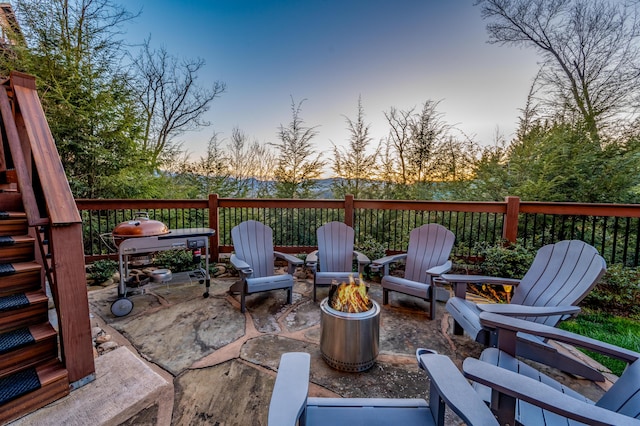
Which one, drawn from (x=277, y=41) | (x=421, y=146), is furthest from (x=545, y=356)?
(x=277, y=41)

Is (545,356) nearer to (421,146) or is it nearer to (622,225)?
(622,225)

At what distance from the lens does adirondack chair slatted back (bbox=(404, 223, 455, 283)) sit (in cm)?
334

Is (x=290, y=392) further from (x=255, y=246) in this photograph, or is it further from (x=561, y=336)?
(x=255, y=246)

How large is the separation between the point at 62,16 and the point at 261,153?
449 centimetres

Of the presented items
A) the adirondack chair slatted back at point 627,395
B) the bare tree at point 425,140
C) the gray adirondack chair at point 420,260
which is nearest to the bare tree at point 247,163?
the bare tree at point 425,140

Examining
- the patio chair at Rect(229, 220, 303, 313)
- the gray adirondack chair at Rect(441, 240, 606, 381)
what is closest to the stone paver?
the patio chair at Rect(229, 220, 303, 313)

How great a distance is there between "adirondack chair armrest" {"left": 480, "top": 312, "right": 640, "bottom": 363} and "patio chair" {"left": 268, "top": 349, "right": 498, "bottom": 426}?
1.78ft

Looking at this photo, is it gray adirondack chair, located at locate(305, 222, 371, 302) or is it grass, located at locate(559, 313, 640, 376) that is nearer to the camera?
grass, located at locate(559, 313, 640, 376)

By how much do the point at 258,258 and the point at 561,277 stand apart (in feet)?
10.3

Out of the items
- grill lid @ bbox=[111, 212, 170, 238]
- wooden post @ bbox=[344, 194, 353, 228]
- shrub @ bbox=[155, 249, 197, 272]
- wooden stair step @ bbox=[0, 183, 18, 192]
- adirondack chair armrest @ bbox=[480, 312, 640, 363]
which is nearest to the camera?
adirondack chair armrest @ bbox=[480, 312, 640, 363]

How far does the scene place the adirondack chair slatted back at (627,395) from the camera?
1070mm

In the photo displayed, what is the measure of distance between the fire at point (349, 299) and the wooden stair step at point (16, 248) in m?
2.44

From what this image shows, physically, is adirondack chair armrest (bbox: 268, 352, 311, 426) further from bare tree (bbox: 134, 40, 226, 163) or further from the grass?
bare tree (bbox: 134, 40, 226, 163)

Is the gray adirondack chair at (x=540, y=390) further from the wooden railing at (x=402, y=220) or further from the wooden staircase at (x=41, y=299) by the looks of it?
the wooden railing at (x=402, y=220)
